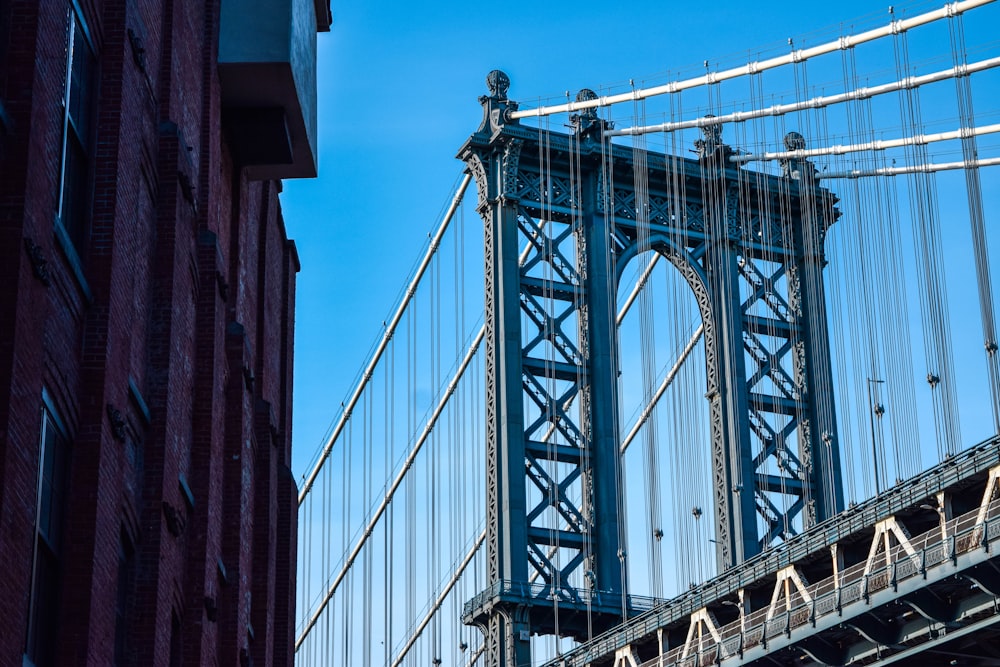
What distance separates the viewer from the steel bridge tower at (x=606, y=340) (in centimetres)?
4619

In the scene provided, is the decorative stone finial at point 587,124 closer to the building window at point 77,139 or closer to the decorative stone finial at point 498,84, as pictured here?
the decorative stone finial at point 498,84

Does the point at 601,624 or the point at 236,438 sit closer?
the point at 236,438

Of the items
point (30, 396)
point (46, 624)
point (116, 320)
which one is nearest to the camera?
point (30, 396)

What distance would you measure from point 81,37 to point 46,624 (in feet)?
17.4

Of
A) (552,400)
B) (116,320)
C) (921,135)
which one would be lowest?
(116,320)

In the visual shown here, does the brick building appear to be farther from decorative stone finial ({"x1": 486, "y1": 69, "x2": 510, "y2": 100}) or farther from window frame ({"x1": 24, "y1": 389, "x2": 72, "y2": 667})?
decorative stone finial ({"x1": 486, "y1": 69, "x2": 510, "y2": 100})

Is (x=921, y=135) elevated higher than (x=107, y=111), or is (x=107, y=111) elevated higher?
(x=921, y=135)

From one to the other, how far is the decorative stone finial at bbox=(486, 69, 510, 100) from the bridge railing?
52.3ft

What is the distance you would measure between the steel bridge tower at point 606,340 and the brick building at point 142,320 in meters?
18.4

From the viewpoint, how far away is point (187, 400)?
2122 cm

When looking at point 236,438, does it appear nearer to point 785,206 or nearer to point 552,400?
point 552,400

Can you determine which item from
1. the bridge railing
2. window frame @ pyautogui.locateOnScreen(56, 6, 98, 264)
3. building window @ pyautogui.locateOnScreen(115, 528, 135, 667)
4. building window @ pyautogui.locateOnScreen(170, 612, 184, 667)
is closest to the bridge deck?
the bridge railing

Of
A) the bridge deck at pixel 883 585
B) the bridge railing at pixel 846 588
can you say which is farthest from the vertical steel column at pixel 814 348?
the bridge deck at pixel 883 585

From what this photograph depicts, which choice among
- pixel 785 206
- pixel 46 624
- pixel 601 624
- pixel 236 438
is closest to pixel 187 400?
pixel 236 438
